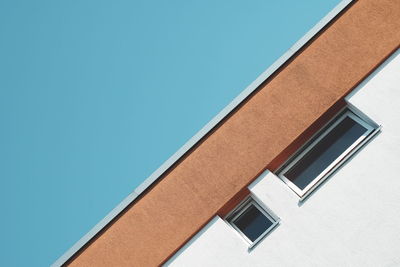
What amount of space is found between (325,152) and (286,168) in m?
0.70

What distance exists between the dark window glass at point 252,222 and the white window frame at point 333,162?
27.5 inches

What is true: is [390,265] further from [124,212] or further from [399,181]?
[124,212]

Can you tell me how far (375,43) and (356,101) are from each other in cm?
113

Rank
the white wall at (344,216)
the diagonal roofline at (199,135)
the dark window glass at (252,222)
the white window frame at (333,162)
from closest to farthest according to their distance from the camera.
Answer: the white wall at (344,216) < the white window frame at (333,162) < the dark window glass at (252,222) < the diagonal roofline at (199,135)

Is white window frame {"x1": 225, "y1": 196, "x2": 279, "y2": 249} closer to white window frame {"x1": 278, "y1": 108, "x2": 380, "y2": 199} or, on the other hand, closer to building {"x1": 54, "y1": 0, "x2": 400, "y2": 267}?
building {"x1": 54, "y1": 0, "x2": 400, "y2": 267}

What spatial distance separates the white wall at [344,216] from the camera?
19.9 ft

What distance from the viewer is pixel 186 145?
25.3ft

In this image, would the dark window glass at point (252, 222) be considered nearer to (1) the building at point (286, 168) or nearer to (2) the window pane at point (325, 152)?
(1) the building at point (286, 168)

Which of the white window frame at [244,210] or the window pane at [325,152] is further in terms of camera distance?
the window pane at [325,152]

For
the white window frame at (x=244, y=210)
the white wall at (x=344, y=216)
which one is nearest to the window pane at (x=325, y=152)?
the white wall at (x=344, y=216)

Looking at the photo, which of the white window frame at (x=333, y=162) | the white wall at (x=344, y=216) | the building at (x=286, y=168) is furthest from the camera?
the white window frame at (x=333, y=162)

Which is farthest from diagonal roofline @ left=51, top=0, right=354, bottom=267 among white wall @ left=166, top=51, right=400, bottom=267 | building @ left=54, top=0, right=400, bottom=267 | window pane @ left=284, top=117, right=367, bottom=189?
window pane @ left=284, top=117, right=367, bottom=189

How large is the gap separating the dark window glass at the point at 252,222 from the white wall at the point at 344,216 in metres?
0.29

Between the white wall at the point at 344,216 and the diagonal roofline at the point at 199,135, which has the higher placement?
the diagonal roofline at the point at 199,135
